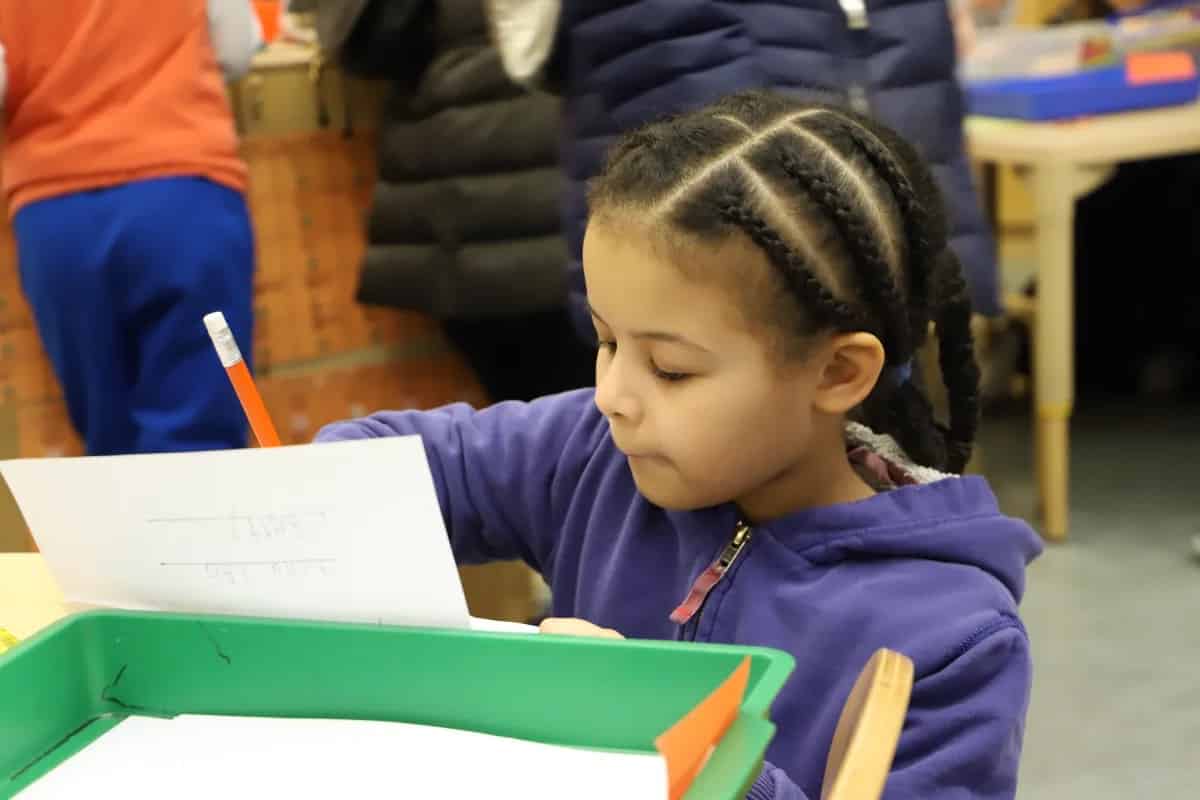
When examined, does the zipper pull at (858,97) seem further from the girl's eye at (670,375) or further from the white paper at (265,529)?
the white paper at (265,529)

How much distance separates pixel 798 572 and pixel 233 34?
1.25m

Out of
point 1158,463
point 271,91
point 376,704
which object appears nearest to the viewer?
point 376,704

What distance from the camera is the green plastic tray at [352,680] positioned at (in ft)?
1.73

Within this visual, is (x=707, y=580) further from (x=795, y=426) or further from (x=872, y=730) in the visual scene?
(x=872, y=730)

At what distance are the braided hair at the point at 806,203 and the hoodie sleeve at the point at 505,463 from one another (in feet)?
0.63

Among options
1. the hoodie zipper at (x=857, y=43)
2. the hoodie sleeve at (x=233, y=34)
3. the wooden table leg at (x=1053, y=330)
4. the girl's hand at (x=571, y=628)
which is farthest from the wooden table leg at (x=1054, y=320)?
the girl's hand at (x=571, y=628)

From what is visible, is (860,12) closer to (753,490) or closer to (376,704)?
(753,490)

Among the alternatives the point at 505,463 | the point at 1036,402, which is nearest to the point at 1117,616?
the point at 1036,402

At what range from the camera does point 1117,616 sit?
1.98 m

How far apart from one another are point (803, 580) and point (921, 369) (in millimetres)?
236

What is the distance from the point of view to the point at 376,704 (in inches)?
23.2

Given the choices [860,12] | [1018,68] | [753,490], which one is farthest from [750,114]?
[1018,68]

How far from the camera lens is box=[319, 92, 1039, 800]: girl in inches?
28.6

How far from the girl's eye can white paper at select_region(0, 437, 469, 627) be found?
0.22 meters
